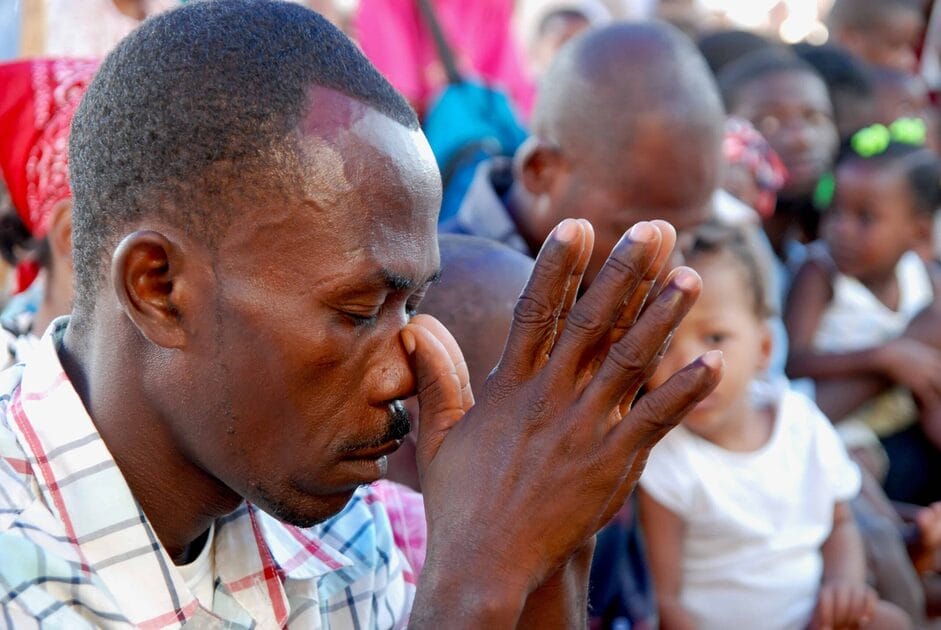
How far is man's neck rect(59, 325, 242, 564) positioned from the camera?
5.14ft

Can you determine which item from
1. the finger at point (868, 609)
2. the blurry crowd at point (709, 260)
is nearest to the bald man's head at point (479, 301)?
the blurry crowd at point (709, 260)

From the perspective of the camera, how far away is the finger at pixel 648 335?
4.80ft

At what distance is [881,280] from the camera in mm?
4562

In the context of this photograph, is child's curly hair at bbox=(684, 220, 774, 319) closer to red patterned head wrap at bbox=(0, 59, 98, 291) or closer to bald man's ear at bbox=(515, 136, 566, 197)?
bald man's ear at bbox=(515, 136, 566, 197)

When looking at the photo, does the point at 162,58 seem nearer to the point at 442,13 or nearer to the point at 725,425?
the point at 725,425

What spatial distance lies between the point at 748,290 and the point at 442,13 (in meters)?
2.22

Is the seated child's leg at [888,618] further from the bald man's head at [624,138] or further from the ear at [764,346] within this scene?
the bald man's head at [624,138]

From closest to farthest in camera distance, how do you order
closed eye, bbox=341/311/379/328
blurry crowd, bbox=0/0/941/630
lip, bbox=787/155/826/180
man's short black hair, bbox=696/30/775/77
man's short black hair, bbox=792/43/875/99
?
closed eye, bbox=341/311/379/328 → blurry crowd, bbox=0/0/941/630 → lip, bbox=787/155/826/180 → man's short black hair, bbox=792/43/875/99 → man's short black hair, bbox=696/30/775/77

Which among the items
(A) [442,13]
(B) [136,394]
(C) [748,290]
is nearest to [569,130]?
(C) [748,290]

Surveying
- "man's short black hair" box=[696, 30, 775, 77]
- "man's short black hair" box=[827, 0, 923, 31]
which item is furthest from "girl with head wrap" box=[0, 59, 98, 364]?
"man's short black hair" box=[827, 0, 923, 31]

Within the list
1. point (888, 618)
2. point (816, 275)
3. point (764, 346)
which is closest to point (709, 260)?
point (764, 346)

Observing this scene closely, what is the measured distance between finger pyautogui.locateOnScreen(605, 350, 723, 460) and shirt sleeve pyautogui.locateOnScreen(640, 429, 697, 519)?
1.45m

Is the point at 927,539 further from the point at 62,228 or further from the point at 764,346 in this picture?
the point at 62,228

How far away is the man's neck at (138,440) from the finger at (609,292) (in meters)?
0.57
